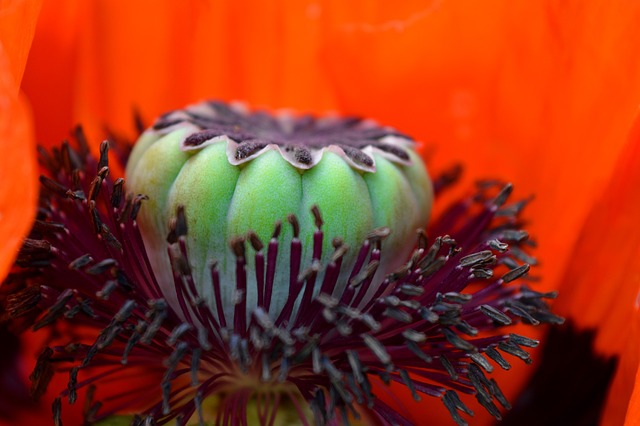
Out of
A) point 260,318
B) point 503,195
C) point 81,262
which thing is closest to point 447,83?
A: point 503,195

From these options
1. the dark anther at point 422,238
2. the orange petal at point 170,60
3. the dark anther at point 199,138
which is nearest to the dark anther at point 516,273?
the dark anther at point 422,238

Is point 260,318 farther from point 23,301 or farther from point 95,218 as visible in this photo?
point 23,301

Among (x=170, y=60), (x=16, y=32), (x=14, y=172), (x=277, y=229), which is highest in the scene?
(x=16, y=32)

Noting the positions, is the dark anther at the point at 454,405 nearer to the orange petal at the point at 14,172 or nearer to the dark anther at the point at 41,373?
the dark anther at the point at 41,373

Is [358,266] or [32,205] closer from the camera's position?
[32,205]

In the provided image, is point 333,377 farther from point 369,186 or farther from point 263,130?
point 263,130

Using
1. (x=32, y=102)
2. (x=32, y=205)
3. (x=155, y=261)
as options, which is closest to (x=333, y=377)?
(x=155, y=261)
